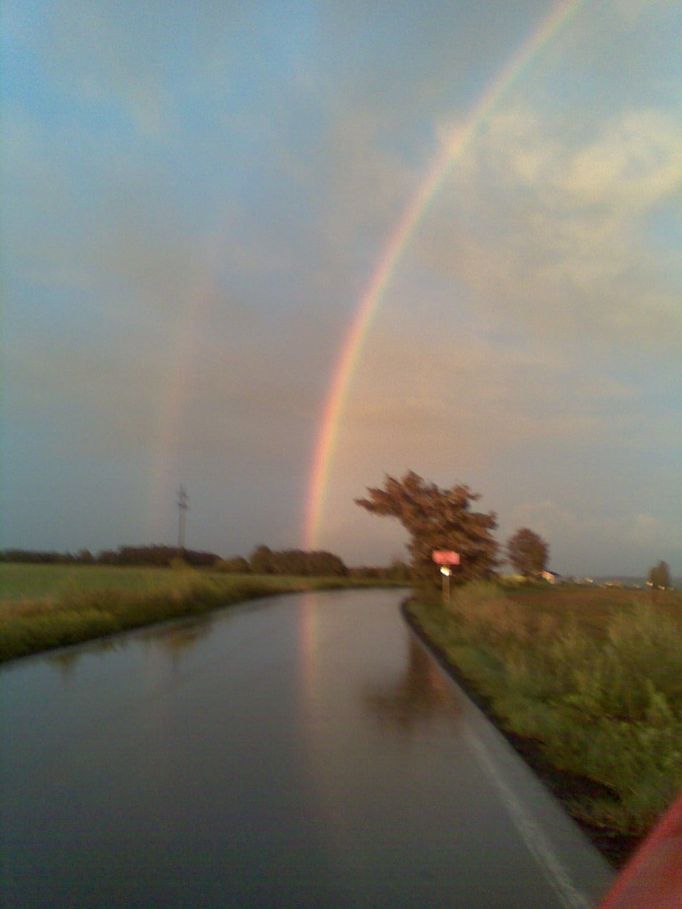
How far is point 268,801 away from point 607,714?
192 inches

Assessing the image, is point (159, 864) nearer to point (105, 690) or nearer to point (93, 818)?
point (93, 818)

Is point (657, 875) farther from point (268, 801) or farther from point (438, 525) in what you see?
point (438, 525)

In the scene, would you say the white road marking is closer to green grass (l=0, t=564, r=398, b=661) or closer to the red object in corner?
the red object in corner

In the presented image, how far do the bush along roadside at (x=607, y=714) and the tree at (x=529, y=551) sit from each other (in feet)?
400

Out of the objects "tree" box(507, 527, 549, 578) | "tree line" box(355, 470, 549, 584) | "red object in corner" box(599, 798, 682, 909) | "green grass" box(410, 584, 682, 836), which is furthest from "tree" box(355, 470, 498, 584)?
"tree" box(507, 527, 549, 578)

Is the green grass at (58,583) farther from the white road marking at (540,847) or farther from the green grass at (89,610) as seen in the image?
the white road marking at (540,847)

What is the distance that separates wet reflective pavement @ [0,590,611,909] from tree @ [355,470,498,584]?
36.8 metres

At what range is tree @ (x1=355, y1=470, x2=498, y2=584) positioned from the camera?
51562 mm

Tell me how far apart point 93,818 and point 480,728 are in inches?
224

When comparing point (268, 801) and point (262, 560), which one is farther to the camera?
point (262, 560)

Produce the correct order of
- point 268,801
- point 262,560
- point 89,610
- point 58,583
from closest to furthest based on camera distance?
point 268,801
point 89,610
point 58,583
point 262,560

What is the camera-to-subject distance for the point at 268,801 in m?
7.57

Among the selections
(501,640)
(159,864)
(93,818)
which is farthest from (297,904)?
(501,640)

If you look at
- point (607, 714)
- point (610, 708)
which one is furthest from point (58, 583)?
point (607, 714)
